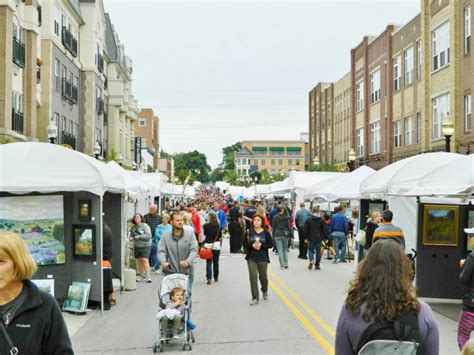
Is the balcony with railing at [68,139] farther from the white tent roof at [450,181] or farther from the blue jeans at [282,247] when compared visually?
the white tent roof at [450,181]

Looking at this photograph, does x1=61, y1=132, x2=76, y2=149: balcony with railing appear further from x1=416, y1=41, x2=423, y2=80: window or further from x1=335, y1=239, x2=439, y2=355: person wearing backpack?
x1=335, y1=239, x2=439, y2=355: person wearing backpack

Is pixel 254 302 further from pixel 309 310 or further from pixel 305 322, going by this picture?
pixel 305 322

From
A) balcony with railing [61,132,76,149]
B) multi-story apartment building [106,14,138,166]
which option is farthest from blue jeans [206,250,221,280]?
multi-story apartment building [106,14,138,166]

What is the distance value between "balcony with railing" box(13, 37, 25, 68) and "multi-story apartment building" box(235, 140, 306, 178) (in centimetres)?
13668

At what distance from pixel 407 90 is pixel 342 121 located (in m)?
21.2

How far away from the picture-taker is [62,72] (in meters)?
39.1

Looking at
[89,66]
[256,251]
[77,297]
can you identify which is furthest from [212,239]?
[89,66]

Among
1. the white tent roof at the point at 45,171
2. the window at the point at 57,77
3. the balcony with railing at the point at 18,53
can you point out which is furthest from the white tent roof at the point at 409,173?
the window at the point at 57,77

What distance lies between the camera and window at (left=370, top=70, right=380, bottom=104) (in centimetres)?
4938

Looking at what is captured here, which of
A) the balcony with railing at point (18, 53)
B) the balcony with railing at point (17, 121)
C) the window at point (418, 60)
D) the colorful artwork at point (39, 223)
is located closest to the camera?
the colorful artwork at point (39, 223)

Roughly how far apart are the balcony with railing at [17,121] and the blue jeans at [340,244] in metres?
14.4

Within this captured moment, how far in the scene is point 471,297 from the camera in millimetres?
7887

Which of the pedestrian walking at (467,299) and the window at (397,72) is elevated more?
the window at (397,72)

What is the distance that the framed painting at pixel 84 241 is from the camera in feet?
42.5
